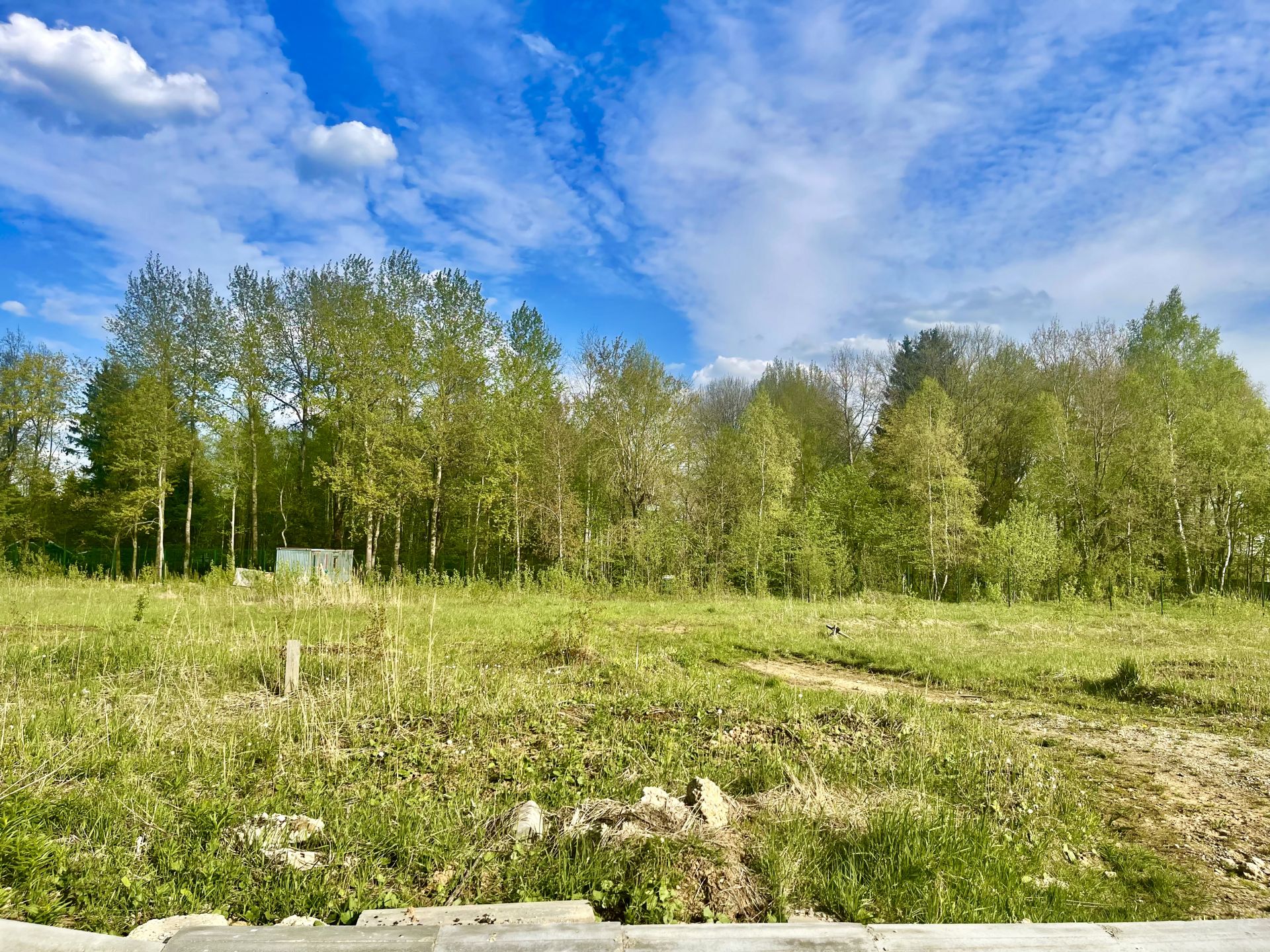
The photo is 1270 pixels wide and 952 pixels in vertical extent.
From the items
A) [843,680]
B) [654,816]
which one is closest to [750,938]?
[654,816]

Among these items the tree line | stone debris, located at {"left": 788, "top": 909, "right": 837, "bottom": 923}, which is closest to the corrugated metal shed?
the tree line

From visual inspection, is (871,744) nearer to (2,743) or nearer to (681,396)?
(2,743)

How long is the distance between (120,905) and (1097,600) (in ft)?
83.1

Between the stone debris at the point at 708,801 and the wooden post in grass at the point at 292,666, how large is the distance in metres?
4.46

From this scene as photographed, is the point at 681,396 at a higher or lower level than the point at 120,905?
higher

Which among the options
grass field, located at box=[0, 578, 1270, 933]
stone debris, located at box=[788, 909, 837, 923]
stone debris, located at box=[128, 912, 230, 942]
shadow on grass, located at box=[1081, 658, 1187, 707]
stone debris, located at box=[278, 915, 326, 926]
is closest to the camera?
stone debris, located at box=[128, 912, 230, 942]

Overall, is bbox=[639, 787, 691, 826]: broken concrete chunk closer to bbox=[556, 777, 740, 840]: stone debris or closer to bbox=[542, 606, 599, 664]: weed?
bbox=[556, 777, 740, 840]: stone debris

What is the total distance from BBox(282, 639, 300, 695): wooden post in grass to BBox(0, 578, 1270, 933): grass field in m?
0.19

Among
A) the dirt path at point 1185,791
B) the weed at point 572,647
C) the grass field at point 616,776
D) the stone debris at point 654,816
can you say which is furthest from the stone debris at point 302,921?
the weed at point 572,647

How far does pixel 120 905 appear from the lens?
10.3ft

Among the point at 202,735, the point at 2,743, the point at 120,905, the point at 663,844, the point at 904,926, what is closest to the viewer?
the point at 904,926

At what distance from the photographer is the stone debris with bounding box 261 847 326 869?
11.4 feet

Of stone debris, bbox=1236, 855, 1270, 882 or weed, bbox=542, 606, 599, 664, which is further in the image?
weed, bbox=542, 606, 599, 664

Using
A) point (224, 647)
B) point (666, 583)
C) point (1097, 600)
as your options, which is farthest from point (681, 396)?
point (224, 647)
